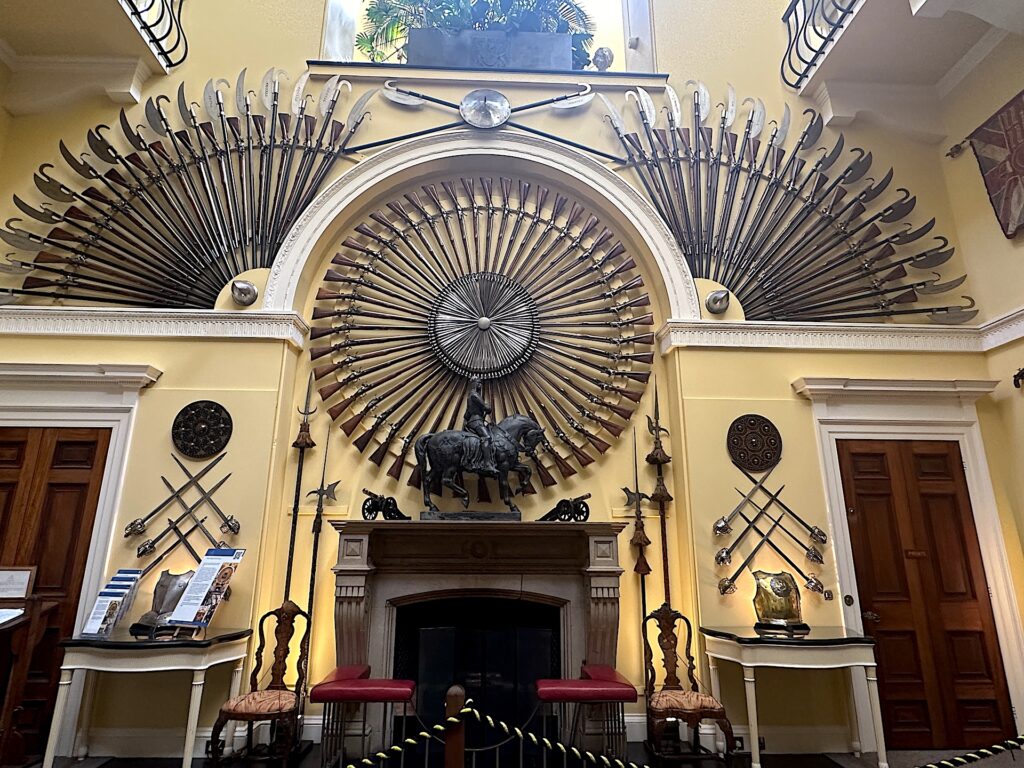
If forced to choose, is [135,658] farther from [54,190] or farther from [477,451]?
[54,190]

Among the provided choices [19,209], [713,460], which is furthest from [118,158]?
[713,460]

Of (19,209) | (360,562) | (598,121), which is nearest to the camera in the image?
(360,562)

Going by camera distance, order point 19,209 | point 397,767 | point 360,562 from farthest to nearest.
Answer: point 19,209 → point 360,562 → point 397,767

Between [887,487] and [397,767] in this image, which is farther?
[887,487]

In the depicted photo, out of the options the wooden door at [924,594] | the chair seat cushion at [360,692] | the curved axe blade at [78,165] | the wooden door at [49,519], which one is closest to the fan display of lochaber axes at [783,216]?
the wooden door at [924,594]

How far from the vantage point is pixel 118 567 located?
3832mm

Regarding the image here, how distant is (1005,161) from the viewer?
440 centimetres

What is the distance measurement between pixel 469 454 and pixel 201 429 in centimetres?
179

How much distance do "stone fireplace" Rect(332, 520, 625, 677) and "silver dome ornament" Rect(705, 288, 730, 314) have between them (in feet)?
5.84

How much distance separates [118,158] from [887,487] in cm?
606

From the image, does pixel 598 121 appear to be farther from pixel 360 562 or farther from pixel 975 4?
pixel 360 562

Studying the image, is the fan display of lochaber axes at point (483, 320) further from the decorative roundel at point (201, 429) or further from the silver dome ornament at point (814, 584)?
the silver dome ornament at point (814, 584)

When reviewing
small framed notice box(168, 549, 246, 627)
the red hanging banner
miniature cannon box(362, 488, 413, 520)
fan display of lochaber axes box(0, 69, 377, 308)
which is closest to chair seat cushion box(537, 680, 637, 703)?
miniature cannon box(362, 488, 413, 520)

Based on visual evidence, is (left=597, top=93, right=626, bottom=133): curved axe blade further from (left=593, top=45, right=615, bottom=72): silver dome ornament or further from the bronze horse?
the bronze horse
